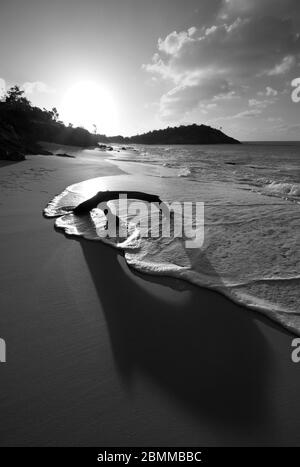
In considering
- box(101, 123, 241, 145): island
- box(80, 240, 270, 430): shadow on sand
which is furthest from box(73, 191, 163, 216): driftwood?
box(101, 123, 241, 145): island

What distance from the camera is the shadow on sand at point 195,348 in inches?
57.7

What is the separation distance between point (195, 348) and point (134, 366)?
46 centimetres

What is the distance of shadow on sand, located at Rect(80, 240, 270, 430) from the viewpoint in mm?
1467

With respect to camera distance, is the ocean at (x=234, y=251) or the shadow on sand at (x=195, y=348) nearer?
the shadow on sand at (x=195, y=348)

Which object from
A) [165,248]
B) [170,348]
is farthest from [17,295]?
[165,248]

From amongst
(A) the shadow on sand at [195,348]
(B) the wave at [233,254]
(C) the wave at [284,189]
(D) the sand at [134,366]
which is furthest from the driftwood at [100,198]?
(C) the wave at [284,189]

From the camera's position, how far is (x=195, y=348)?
1816 mm

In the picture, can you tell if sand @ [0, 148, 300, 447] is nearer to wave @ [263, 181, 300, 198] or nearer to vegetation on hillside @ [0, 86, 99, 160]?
wave @ [263, 181, 300, 198]

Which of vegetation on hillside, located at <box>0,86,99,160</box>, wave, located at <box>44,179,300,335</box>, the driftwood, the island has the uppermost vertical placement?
the island

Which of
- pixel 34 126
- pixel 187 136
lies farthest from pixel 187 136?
pixel 34 126

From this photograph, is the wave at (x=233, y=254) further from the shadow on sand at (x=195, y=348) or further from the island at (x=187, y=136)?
the island at (x=187, y=136)

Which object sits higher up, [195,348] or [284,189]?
[284,189]

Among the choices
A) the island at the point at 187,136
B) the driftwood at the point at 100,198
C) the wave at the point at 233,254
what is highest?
the island at the point at 187,136

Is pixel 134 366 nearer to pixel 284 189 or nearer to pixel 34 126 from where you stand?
pixel 284 189
